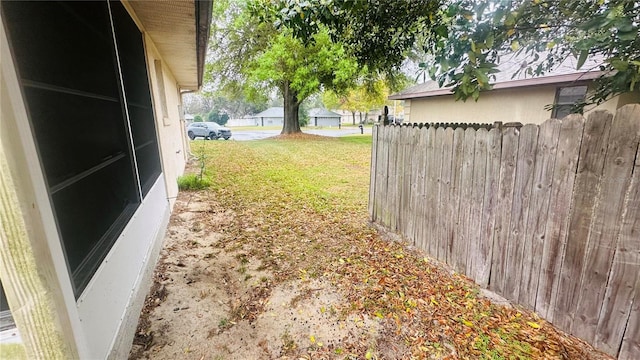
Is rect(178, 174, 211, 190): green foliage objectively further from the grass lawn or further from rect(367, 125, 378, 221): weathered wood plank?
rect(367, 125, 378, 221): weathered wood plank

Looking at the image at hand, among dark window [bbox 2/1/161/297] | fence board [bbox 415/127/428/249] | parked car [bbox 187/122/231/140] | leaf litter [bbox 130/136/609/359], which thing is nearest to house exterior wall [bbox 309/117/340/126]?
parked car [bbox 187/122/231/140]

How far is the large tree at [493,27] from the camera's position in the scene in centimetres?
207

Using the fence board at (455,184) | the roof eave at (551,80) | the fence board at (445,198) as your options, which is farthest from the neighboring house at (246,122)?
the fence board at (455,184)

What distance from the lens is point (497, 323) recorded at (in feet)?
7.71

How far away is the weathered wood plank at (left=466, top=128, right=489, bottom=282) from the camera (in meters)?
2.71

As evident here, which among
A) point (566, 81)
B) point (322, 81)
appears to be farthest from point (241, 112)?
point (566, 81)

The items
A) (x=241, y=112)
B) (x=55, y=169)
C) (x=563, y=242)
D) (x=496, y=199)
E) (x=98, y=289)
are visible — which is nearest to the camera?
(x=55, y=169)

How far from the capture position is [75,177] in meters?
1.64

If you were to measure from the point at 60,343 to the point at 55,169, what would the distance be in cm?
80

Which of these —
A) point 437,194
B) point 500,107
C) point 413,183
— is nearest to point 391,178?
point 413,183

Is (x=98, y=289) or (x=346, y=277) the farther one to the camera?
(x=346, y=277)

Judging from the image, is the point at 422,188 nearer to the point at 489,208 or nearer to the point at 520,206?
the point at 489,208

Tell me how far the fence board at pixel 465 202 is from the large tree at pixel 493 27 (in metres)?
0.45

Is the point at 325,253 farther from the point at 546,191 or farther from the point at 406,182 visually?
the point at 546,191
